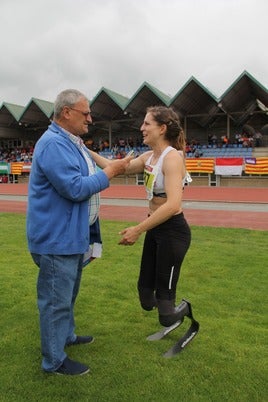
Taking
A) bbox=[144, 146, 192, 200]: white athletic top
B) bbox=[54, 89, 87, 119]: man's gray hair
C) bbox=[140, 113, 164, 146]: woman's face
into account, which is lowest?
bbox=[144, 146, 192, 200]: white athletic top

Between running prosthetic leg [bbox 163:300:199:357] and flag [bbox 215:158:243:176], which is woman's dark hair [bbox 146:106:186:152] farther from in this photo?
flag [bbox 215:158:243:176]

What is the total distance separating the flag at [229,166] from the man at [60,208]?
25.2 m

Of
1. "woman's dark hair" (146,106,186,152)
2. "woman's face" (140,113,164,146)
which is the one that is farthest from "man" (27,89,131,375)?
"woman's dark hair" (146,106,186,152)

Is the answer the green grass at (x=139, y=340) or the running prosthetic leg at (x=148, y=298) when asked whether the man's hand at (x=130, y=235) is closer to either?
the running prosthetic leg at (x=148, y=298)

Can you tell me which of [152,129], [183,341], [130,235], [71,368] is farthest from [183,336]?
[152,129]

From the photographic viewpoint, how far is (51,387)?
122 inches

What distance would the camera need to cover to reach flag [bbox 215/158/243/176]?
27.4m

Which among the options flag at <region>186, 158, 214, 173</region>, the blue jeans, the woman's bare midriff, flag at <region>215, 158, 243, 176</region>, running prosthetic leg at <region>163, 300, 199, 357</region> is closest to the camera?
the blue jeans

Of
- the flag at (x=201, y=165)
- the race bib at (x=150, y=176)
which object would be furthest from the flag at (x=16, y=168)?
the race bib at (x=150, y=176)

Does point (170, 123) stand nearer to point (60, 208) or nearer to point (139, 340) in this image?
point (60, 208)

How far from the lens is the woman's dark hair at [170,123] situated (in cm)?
343

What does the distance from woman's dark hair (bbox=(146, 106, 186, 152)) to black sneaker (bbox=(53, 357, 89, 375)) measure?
198cm

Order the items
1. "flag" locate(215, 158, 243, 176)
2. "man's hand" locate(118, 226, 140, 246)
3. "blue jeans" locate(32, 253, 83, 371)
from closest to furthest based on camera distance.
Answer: "blue jeans" locate(32, 253, 83, 371), "man's hand" locate(118, 226, 140, 246), "flag" locate(215, 158, 243, 176)

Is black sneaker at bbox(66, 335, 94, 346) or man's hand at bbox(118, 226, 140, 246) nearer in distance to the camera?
man's hand at bbox(118, 226, 140, 246)
